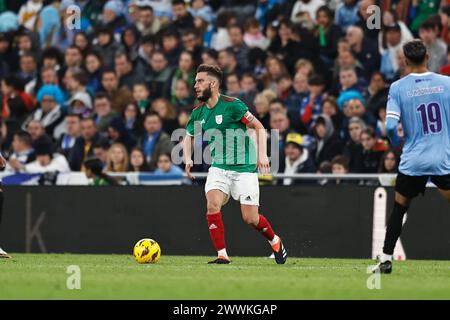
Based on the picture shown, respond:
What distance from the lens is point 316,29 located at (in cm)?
2095

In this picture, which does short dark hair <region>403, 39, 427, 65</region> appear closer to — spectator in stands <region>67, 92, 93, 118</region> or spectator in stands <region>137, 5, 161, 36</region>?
spectator in stands <region>67, 92, 93, 118</region>

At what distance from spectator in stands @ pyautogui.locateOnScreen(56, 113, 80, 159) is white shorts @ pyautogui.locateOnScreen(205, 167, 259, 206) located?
24.8ft

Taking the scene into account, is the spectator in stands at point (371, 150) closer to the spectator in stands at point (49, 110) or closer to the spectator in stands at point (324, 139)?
the spectator in stands at point (324, 139)

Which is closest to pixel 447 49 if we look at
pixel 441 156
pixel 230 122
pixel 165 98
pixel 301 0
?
pixel 301 0

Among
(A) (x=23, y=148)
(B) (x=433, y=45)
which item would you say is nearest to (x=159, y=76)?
(A) (x=23, y=148)

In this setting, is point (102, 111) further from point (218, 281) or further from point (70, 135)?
point (218, 281)

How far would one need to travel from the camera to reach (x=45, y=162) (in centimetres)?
1980

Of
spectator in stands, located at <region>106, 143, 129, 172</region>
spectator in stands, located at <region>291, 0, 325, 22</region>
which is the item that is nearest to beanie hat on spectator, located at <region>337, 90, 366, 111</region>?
spectator in stands, located at <region>291, 0, 325, 22</region>

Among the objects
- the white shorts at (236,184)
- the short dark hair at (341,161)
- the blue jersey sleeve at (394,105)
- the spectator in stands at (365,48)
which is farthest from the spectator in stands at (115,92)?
the blue jersey sleeve at (394,105)

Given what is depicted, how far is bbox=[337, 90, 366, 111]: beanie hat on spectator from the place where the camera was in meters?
19.4

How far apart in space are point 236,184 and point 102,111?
8227mm

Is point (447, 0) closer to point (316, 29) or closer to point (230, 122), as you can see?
point (316, 29)
